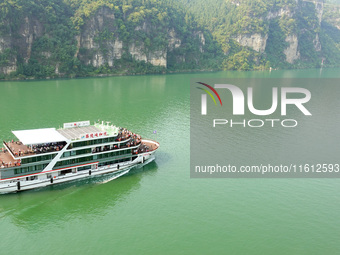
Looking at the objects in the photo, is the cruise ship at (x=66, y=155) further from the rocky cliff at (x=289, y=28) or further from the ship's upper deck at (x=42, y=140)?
the rocky cliff at (x=289, y=28)

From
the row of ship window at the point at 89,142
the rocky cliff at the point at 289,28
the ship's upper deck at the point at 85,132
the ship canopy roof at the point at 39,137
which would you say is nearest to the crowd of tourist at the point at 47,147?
the ship canopy roof at the point at 39,137

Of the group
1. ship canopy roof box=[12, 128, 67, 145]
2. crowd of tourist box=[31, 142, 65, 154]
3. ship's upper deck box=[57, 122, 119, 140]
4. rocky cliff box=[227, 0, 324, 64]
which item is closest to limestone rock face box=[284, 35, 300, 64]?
rocky cliff box=[227, 0, 324, 64]

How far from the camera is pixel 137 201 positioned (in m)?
26.1

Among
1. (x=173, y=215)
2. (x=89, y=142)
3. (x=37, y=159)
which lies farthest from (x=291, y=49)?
(x=37, y=159)

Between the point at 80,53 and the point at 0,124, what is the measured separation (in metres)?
65.9

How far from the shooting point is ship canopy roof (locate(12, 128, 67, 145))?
26625 millimetres

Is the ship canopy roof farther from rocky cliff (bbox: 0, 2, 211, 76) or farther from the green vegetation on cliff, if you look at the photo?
rocky cliff (bbox: 0, 2, 211, 76)

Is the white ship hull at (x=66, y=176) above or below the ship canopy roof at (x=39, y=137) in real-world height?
below

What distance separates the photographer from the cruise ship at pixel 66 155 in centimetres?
2594

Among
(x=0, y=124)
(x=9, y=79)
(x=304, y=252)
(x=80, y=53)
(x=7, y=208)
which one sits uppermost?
(x=80, y=53)

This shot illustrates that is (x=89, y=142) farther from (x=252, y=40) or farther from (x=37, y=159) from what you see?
(x=252, y=40)

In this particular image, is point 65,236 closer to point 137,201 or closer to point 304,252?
point 137,201

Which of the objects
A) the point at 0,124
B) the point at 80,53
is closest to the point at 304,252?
the point at 0,124

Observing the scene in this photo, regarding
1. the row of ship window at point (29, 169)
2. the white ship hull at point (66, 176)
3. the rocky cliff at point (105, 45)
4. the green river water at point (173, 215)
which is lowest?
the green river water at point (173, 215)
